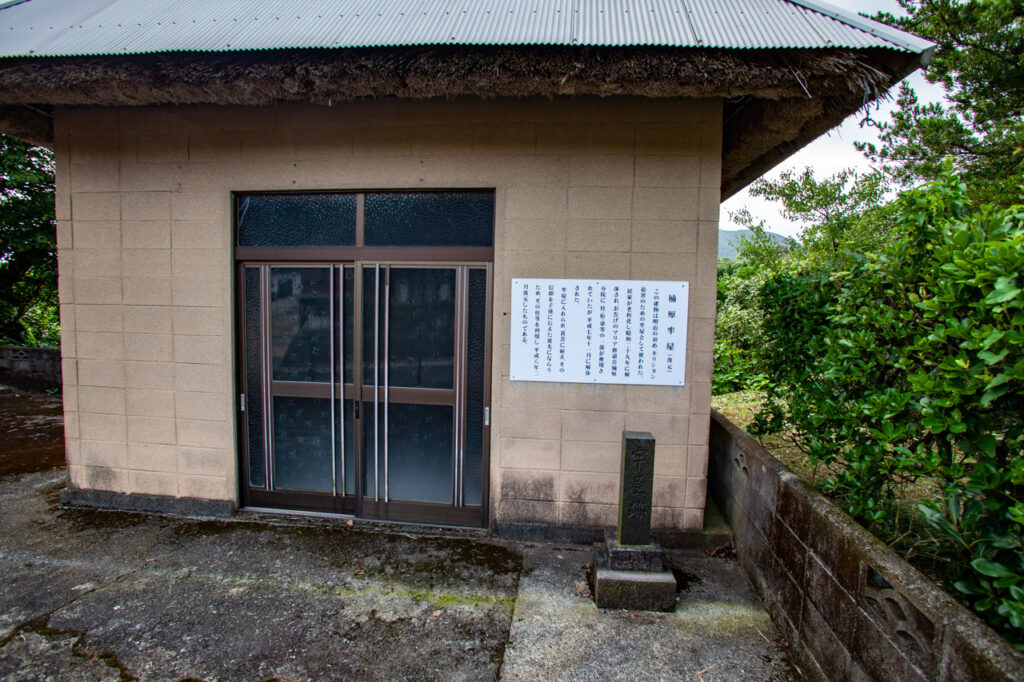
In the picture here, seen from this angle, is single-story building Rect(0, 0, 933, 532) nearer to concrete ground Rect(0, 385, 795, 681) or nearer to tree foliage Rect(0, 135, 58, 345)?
concrete ground Rect(0, 385, 795, 681)

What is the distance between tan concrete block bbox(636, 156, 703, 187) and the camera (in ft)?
11.3

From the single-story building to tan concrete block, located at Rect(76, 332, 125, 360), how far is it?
2 cm

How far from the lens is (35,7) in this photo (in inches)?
156

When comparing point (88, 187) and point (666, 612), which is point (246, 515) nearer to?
point (88, 187)

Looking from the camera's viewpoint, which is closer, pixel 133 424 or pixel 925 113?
pixel 133 424

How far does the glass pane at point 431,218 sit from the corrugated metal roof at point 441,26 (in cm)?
107

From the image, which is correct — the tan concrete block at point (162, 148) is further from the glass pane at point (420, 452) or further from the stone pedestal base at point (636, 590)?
the stone pedestal base at point (636, 590)

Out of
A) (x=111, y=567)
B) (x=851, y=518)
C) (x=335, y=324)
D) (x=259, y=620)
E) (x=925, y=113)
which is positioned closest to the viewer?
(x=851, y=518)

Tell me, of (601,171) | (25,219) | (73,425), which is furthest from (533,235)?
(25,219)

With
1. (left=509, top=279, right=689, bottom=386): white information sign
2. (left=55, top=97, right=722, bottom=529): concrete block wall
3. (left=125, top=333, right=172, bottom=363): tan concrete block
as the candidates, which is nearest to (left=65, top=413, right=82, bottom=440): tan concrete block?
(left=55, top=97, right=722, bottom=529): concrete block wall

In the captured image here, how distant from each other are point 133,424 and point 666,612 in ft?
14.7

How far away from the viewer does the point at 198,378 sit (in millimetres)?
3910

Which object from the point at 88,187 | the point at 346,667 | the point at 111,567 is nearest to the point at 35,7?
the point at 88,187

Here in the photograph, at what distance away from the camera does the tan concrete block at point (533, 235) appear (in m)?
3.54
